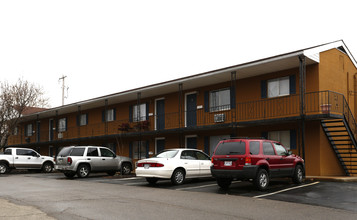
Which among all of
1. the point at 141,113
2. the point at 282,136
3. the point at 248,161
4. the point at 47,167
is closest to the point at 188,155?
the point at 248,161

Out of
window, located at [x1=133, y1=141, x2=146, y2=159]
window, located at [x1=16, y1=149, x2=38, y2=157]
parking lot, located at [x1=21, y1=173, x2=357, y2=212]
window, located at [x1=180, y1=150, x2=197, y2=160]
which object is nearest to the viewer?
parking lot, located at [x1=21, y1=173, x2=357, y2=212]

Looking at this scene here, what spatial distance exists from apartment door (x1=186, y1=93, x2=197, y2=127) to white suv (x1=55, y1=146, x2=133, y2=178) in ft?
15.2

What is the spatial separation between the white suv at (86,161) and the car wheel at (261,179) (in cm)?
1012

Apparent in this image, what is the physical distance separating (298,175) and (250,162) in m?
3.05

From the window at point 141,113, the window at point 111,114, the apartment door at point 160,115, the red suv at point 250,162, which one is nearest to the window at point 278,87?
the red suv at point 250,162

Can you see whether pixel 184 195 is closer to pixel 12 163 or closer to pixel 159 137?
pixel 159 137

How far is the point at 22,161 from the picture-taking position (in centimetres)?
2459

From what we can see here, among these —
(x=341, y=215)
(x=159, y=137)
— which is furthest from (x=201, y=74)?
(x=341, y=215)

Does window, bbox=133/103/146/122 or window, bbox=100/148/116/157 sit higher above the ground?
window, bbox=133/103/146/122

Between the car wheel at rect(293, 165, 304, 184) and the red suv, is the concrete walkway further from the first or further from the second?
the car wheel at rect(293, 165, 304, 184)

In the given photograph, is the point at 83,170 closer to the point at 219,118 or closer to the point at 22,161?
the point at 22,161

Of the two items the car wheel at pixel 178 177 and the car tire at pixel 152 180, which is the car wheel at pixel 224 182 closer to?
the car wheel at pixel 178 177

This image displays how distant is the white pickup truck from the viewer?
24.0 metres

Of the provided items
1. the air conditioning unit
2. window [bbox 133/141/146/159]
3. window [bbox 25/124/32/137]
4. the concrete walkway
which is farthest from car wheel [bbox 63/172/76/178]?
window [bbox 25/124/32/137]
